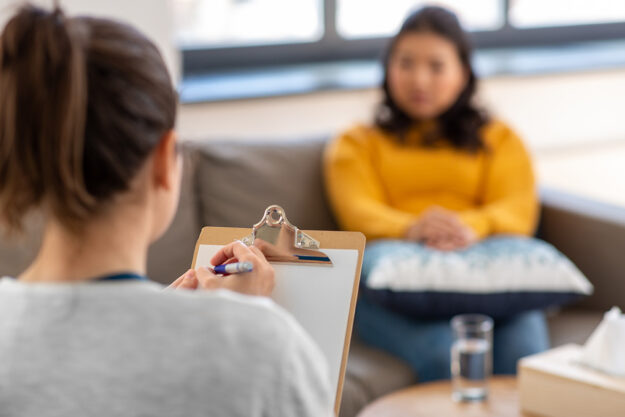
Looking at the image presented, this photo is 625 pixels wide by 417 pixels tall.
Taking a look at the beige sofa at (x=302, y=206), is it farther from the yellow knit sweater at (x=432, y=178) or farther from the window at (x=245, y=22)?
the window at (x=245, y=22)

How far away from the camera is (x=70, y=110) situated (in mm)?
637

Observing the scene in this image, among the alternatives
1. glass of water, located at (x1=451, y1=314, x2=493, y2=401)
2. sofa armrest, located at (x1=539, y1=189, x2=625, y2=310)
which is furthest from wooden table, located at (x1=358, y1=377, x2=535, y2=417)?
sofa armrest, located at (x1=539, y1=189, x2=625, y2=310)

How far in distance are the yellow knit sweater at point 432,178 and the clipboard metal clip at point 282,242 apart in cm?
139

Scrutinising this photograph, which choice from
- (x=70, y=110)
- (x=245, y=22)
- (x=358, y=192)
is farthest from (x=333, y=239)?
(x=245, y=22)

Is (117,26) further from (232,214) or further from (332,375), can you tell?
(232,214)

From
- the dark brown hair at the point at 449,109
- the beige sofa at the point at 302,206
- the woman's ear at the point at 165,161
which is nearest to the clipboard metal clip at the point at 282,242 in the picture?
the woman's ear at the point at 165,161

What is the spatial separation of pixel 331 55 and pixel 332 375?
2474 mm

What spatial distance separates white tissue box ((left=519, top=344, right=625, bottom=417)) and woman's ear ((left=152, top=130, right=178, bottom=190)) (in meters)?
0.93

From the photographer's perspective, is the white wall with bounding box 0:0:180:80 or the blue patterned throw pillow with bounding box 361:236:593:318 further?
the white wall with bounding box 0:0:180:80

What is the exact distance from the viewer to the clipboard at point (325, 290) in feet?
2.73

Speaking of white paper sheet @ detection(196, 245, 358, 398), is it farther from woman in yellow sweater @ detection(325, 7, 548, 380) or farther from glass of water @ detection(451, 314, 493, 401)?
woman in yellow sweater @ detection(325, 7, 548, 380)

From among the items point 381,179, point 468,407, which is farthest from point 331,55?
point 468,407

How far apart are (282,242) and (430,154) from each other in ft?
5.03

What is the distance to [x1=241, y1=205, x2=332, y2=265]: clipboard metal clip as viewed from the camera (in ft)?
2.77
